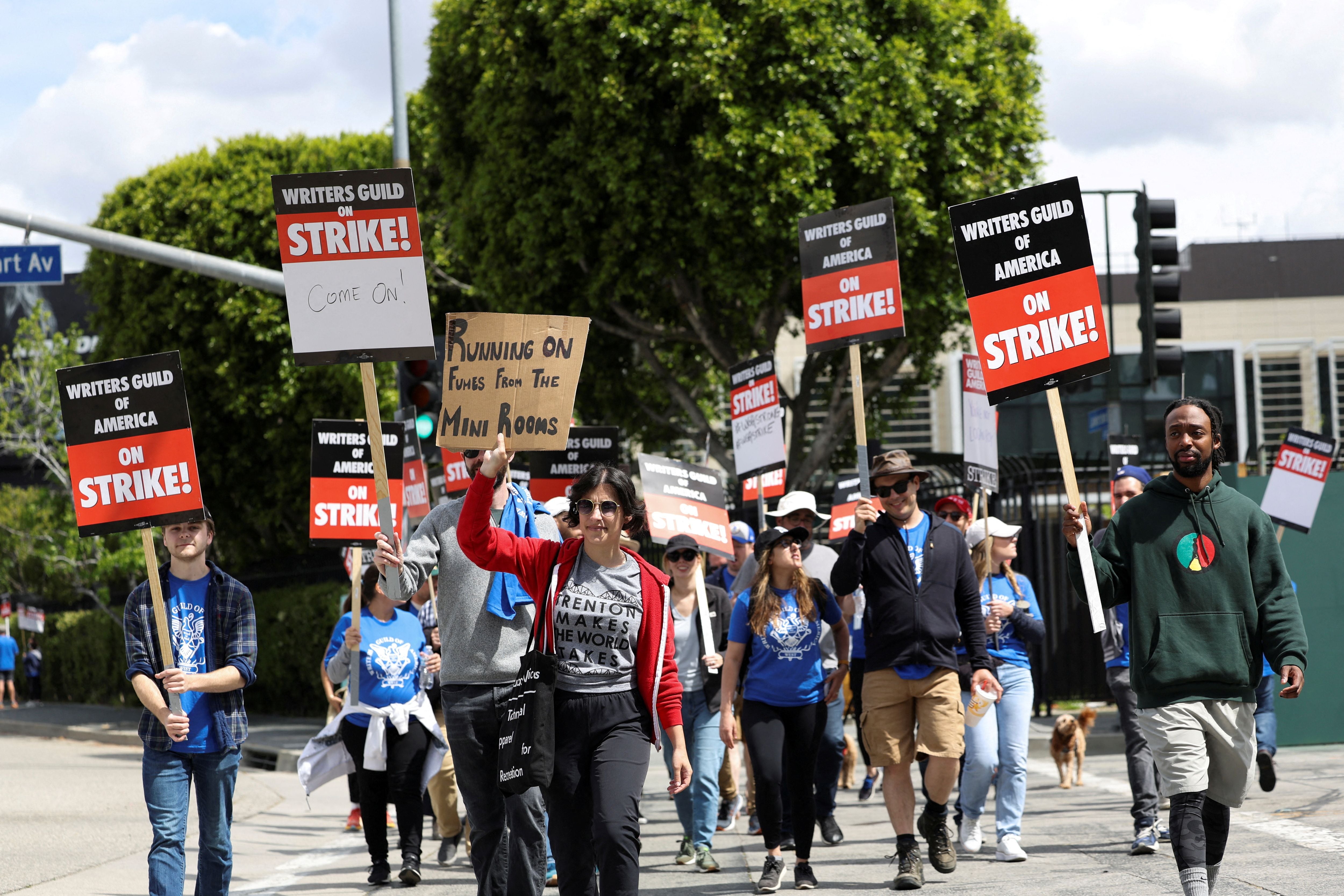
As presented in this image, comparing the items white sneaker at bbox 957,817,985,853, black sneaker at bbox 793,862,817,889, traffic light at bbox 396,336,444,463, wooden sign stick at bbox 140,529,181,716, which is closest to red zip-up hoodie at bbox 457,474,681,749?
wooden sign stick at bbox 140,529,181,716

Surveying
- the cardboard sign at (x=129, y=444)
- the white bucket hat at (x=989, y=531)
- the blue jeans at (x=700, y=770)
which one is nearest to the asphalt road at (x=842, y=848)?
the blue jeans at (x=700, y=770)

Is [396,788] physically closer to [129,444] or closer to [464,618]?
[464,618]

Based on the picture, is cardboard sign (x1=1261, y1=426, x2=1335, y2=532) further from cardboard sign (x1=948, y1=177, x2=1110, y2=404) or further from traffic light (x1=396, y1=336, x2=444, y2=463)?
traffic light (x1=396, y1=336, x2=444, y2=463)

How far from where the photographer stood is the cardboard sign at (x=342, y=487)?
10078mm

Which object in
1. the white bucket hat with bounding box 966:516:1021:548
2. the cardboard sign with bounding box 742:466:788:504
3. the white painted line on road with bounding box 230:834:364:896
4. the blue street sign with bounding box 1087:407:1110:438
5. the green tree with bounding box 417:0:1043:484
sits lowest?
the white painted line on road with bounding box 230:834:364:896

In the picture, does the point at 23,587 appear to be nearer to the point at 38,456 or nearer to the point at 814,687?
the point at 38,456

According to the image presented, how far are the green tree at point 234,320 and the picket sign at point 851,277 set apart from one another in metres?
18.1

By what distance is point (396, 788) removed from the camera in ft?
27.0

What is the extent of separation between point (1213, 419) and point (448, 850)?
17.9ft

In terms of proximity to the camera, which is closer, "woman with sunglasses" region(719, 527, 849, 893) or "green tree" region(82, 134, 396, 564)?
"woman with sunglasses" region(719, 527, 849, 893)

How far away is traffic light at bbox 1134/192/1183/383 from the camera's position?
12258 millimetres

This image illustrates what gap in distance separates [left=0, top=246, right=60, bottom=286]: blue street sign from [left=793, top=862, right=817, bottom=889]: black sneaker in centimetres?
824

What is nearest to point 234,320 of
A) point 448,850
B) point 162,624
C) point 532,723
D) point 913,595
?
point 448,850

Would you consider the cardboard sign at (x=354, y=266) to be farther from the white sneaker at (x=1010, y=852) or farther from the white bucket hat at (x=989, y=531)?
the white sneaker at (x=1010, y=852)
